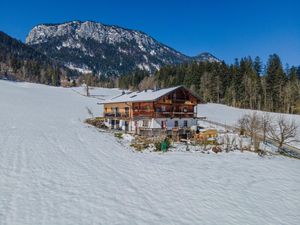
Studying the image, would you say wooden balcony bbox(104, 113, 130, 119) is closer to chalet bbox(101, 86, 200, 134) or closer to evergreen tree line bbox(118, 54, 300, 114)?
chalet bbox(101, 86, 200, 134)

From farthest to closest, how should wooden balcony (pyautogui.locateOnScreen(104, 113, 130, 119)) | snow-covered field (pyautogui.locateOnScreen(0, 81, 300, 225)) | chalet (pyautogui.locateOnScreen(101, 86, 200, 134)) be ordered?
wooden balcony (pyautogui.locateOnScreen(104, 113, 130, 119)), chalet (pyautogui.locateOnScreen(101, 86, 200, 134)), snow-covered field (pyautogui.locateOnScreen(0, 81, 300, 225))

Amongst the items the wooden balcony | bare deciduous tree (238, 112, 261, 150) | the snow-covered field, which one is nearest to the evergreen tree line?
the wooden balcony

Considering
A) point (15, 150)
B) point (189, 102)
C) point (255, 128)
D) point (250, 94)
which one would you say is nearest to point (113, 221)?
point (15, 150)

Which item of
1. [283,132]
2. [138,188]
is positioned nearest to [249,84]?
[283,132]

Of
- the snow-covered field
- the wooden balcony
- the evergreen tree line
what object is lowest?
the snow-covered field

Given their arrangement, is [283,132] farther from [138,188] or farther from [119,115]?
[138,188]

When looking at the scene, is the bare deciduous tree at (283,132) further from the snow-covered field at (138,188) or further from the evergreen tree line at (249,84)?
the evergreen tree line at (249,84)
